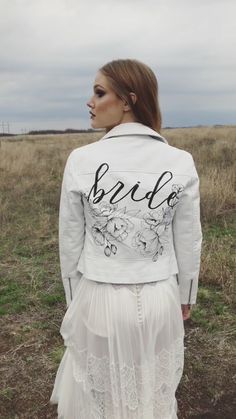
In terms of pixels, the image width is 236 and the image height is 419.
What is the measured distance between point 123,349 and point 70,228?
0.54 meters

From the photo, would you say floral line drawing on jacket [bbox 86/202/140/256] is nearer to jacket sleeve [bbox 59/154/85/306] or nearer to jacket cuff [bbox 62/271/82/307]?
jacket sleeve [bbox 59/154/85/306]

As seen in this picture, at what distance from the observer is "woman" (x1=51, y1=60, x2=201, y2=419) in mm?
1755

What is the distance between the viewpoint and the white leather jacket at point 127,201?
1.75m

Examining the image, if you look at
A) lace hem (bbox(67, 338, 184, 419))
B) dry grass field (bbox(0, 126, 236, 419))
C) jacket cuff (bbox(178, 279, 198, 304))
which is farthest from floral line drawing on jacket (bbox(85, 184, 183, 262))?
dry grass field (bbox(0, 126, 236, 419))

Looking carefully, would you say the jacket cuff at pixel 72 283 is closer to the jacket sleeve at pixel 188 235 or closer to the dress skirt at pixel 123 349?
the dress skirt at pixel 123 349

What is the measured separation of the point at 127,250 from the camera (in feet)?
5.90

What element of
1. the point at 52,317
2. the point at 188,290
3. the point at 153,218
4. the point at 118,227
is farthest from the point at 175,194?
the point at 52,317

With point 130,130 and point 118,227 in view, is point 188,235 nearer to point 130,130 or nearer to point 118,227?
point 118,227

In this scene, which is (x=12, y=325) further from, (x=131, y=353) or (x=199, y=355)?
Result: (x=131, y=353)

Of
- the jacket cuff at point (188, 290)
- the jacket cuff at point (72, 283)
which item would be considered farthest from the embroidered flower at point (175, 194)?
the jacket cuff at point (72, 283)

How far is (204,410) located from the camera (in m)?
2.95

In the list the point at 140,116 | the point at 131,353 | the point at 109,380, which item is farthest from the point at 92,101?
the point at 109,380

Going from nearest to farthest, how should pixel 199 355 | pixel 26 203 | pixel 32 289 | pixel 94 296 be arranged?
1. pixel 94 296
2. pixel 199 355
3. pixel 32 289
4. pixel 26 203

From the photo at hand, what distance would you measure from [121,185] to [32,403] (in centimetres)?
192
